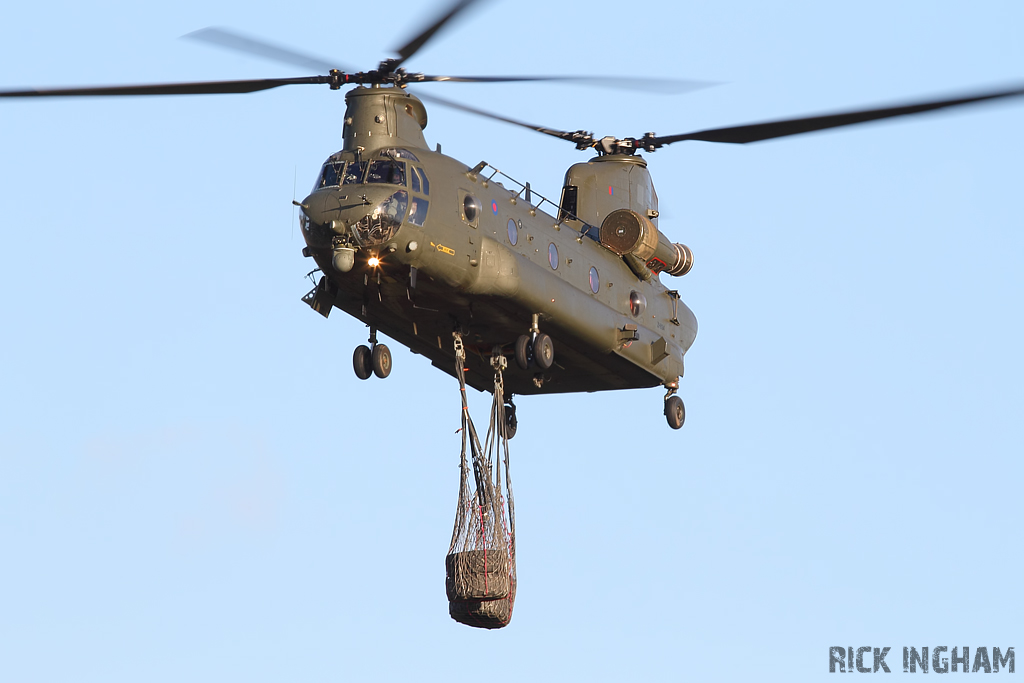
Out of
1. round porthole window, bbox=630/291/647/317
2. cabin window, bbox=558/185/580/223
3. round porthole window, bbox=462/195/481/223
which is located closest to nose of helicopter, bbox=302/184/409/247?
round porthole window, bbox=462/195/481/223

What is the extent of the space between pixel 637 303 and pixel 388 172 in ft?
31.4

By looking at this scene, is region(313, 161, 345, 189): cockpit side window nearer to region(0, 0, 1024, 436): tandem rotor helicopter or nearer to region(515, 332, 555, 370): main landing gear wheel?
region(0, 0, 1024, 436): tandem rotor helicopter

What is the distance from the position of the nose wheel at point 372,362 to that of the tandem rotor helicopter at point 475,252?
30 mm

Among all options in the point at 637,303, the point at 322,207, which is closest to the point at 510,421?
the point at 637,303

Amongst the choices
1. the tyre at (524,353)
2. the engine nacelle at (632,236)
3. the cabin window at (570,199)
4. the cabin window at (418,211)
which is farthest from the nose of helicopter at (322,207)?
the cabin window at (570,199)

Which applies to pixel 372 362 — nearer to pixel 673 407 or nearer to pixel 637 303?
pixel 637 303

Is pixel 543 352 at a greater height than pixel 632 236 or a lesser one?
lesser

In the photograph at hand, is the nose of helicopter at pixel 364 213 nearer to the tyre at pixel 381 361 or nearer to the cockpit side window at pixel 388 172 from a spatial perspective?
the cockpit side window at pixel 388 172

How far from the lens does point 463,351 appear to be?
45531 mm

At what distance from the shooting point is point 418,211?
137ft

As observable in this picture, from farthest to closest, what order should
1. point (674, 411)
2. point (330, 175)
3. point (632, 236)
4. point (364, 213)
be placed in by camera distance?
point (674, 411) < point (632, 236) < point (330, 175) < point (364, 213)

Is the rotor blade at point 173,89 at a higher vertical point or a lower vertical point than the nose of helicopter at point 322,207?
higher

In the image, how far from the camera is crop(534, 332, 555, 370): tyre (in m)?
44.7

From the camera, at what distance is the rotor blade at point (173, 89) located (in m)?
40.8
